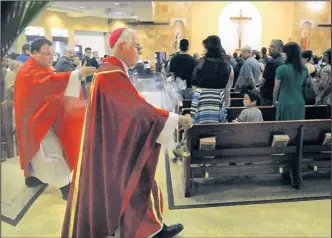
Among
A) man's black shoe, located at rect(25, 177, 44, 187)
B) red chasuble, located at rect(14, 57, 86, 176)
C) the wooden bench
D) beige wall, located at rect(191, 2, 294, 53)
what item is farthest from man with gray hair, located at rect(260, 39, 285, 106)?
man's black shoe, located at rect(25, 177, 44, 187)

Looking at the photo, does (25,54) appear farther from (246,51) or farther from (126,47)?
(246,51)

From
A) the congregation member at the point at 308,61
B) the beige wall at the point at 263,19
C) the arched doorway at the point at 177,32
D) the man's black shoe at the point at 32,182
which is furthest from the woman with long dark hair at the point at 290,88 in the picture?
the man's black shoe at the point at 32,182

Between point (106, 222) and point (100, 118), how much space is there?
0.56 m

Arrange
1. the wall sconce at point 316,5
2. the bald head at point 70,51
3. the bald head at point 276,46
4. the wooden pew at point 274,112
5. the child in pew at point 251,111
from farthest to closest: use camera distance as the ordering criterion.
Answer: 1. the wooden pew at point 274,112
2. the child in pew at point 251,111
3. the bald head at point 276,46
4. the wall sconce at point 316,5
5. the bald head at point 70,51

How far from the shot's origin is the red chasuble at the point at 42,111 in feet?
7.57

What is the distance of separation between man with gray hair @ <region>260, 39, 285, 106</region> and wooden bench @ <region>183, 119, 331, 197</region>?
57cm

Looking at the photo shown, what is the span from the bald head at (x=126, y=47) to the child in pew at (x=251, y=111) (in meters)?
1.37

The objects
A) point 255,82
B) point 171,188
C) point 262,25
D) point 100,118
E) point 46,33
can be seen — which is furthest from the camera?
point 255,82

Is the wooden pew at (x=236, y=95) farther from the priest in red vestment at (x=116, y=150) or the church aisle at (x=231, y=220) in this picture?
A: the priest in red vestment at (x=116, y=150)

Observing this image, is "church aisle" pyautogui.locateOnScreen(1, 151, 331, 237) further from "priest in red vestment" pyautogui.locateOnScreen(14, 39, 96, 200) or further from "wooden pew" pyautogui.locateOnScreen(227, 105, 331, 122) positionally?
"wooden pew" pyautogui.locateOnScreen(227, 105, 331, 122)

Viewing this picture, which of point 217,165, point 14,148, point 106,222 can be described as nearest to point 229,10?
point 217,165

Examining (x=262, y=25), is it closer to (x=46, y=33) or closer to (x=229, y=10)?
(x=229, y=10)

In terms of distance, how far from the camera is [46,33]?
2125 millimetres

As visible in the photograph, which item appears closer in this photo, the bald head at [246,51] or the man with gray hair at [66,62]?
the man with gray hair at [66,62]
